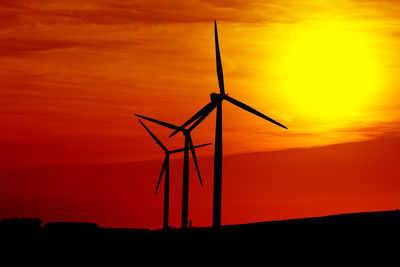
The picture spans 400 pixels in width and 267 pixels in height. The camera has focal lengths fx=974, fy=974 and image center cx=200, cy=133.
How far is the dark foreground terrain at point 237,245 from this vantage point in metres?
73.1

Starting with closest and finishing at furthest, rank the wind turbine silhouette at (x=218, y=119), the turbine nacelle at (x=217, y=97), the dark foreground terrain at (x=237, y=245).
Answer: the dark foreground terrain at (x=237, y=245) → the wind turbine silhouette at (x=218, y=119) → the turbine nacelle at (x=217, y=97)

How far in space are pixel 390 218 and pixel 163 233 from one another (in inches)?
1307

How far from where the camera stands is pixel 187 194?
444 ft

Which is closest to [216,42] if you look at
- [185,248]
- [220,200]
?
[220,200]

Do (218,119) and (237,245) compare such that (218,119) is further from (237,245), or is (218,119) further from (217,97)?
(237,245)

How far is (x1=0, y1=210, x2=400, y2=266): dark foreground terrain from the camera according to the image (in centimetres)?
7309

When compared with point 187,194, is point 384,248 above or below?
below

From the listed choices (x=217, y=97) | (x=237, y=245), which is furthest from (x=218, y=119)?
(x=237, y=245)

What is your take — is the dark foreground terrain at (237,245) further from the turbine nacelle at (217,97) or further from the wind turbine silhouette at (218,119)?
the turbine nacelle at (217,97)

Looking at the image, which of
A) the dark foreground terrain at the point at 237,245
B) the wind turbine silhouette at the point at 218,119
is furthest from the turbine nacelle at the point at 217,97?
the dark foreground terrain at the point at 237,245

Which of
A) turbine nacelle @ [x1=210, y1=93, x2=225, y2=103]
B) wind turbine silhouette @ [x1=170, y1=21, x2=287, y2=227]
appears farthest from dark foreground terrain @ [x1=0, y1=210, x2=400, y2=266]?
turbine nacelle @ [x1=210, y1=93, x2=225, y2=103]

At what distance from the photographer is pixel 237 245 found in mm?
83875

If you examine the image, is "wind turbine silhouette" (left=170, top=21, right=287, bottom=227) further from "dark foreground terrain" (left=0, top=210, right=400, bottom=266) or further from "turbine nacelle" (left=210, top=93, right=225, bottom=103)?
"dark foreground terrain" (left=0, top=210, right=400, bottom=266)

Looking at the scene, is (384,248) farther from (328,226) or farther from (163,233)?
(163,233)
